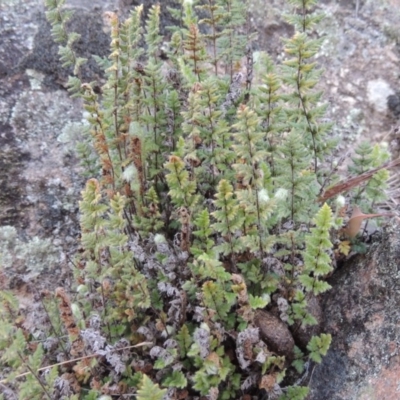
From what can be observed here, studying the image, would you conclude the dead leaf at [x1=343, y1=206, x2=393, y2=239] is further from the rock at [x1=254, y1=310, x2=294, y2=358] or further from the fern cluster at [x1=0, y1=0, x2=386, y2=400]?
the rock at [x1=254, y1=310, x2=294, y2=358]

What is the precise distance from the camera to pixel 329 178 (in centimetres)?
245

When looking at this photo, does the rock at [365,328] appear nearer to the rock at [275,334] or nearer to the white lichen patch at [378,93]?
the rock at [275,334]

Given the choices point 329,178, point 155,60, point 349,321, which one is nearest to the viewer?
point 349,321

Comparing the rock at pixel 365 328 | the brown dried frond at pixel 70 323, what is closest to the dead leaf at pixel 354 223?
the rock at pixel 365 328

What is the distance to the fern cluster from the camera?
2.04m

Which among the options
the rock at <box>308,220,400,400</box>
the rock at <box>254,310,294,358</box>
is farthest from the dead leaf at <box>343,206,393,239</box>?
the rock at <box>254,310,294,358</box>

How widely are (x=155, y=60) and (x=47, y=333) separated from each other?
1377 mm

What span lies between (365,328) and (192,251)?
77 centimetres

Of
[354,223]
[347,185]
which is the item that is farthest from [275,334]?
[347,185]

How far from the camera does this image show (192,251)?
7.06ft

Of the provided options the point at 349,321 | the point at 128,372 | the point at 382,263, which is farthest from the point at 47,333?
the point at 382,263

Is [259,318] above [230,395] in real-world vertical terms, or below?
above

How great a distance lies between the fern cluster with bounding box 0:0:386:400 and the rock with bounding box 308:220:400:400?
4.9 inches

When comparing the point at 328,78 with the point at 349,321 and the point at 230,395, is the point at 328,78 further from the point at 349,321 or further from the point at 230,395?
the point at 230,395
